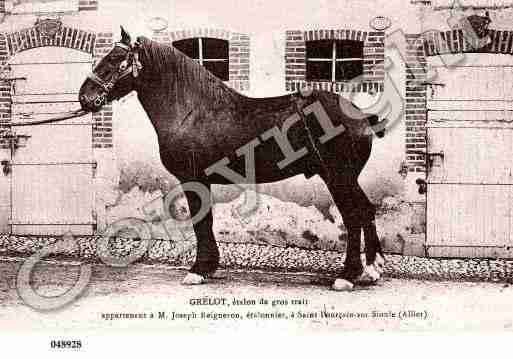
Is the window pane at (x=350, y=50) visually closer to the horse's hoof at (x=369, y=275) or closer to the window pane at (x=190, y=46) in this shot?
the window pane at (x=190, y=46)

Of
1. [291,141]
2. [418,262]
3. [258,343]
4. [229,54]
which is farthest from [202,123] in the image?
[418,262]

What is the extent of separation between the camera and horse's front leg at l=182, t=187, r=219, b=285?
614cm

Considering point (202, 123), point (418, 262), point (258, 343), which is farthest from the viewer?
point (418, 262)

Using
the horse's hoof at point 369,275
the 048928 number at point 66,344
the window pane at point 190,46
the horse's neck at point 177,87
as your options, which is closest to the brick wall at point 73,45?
the window pane at point 190,46

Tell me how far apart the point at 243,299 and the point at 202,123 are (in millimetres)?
1812

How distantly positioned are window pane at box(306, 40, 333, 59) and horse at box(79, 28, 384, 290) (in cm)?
132

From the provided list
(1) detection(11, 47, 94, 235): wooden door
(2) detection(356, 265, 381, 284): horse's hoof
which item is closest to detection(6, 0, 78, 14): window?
(1) detection(11, 47, 94, 235): wooden door

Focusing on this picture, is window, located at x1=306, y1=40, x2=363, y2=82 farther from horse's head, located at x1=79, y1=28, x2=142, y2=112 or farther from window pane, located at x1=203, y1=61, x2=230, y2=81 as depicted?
horse's head, located at x1=79, y1=28, x2=142, y2=112

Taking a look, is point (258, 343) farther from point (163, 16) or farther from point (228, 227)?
point (163, 16)

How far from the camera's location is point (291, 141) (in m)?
6.22

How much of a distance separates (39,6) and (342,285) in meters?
4.98

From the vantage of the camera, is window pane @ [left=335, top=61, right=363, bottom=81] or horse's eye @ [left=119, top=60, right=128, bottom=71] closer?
horse's eye @ [left=119, top=60, right=128, bottom=71]

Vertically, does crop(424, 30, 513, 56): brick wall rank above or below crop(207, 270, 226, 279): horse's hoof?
above

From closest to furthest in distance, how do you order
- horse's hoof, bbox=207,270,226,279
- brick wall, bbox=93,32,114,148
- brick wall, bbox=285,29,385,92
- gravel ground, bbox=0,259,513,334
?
1. gravel ground, bbox=0,259,513,334
2. horse's hoof, bbox=207,270,226,279
3. brick wall, bbox=285,29,385,92
4. brick wall, bbox=93,32,114,148
